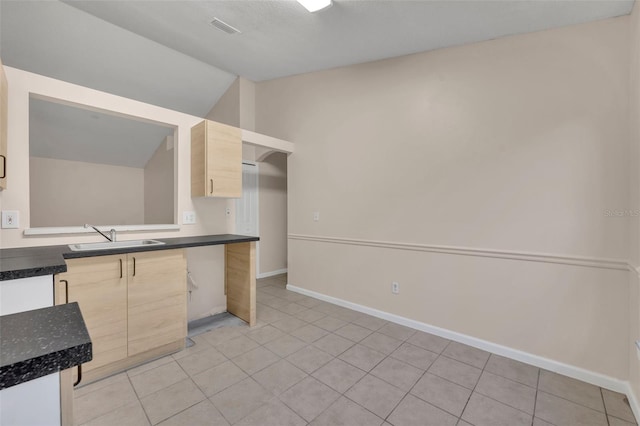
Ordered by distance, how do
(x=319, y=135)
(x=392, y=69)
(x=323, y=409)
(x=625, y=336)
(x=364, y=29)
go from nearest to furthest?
(x=323, y=409) → (x=625, y=336) → (x=364, y=29) → (x=392, y=69) → (x=319, y=135)

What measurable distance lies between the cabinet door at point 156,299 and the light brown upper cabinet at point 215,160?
0.70 meters

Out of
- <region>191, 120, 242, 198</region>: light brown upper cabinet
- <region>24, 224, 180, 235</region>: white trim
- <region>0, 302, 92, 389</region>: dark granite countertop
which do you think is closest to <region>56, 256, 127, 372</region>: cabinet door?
<region>24, 224, 180, 235</region>: white trim

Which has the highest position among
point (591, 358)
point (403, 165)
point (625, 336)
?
point (403, 165)

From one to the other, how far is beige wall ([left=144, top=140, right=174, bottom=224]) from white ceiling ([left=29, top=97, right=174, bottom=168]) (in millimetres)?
213

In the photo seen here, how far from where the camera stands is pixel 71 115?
4.34 m

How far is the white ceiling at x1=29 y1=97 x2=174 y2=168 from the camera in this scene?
428 centimetres

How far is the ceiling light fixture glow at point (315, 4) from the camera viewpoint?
217 cm

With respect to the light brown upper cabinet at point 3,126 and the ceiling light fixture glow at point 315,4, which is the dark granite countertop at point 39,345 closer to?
the light brown upper cabinet at point 3,126

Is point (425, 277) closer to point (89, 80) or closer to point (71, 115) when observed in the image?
point (89, 80)

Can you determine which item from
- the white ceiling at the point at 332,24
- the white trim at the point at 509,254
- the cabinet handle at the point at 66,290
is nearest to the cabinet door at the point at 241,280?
the white trim at the point at 509,254

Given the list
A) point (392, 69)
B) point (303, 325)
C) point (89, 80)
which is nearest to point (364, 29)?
point (392, 69)

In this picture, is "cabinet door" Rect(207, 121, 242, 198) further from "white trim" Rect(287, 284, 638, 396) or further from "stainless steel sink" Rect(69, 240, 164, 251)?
"white trim" Rect(287, 284, 638, 396)

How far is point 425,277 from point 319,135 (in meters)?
2.19

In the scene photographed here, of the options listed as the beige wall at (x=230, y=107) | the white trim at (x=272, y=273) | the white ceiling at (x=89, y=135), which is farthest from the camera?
the white trim at (x=272, y=273)
